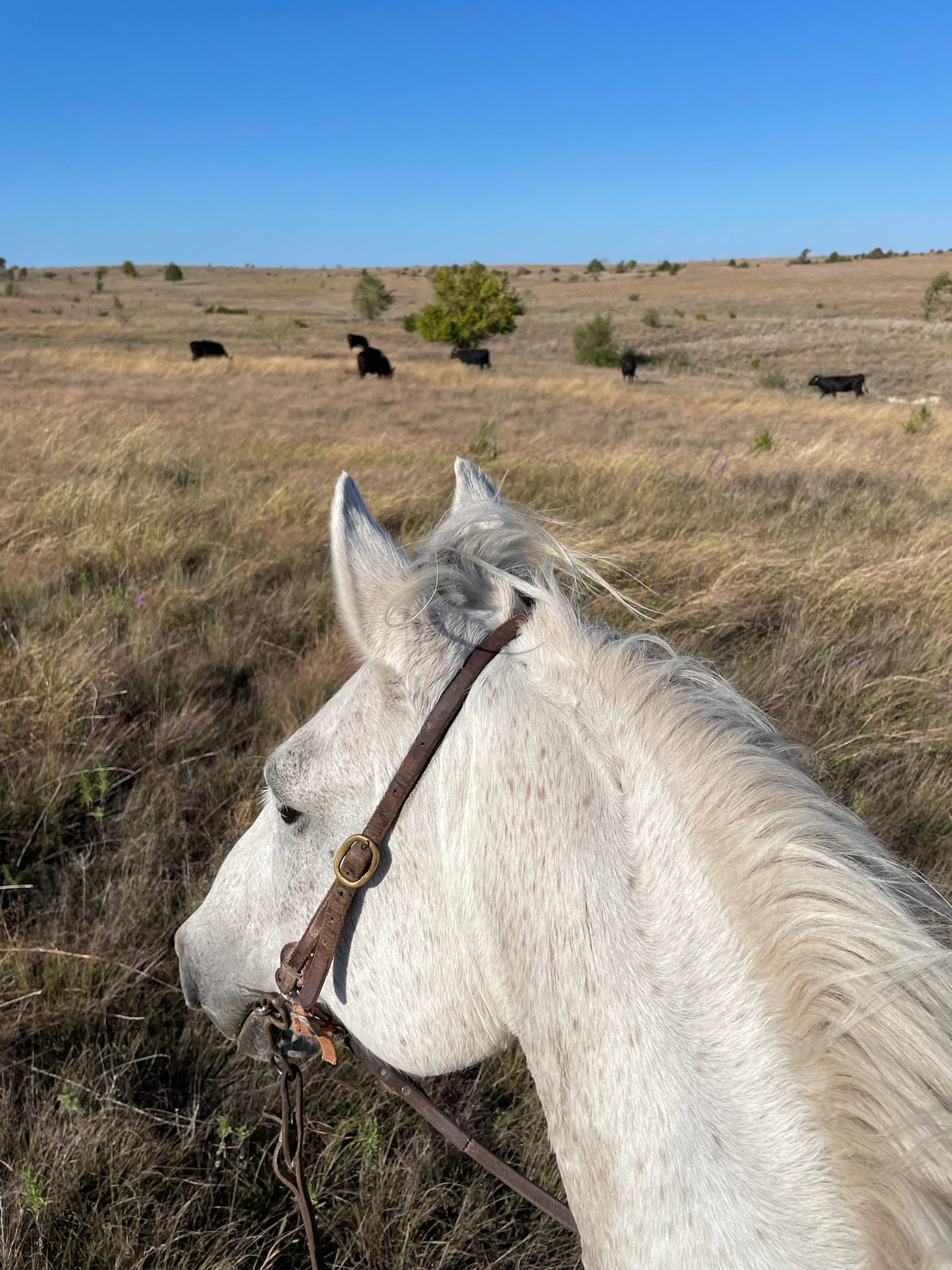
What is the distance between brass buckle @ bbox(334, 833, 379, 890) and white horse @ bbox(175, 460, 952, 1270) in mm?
27

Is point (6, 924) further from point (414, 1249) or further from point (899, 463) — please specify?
point (899, 463)

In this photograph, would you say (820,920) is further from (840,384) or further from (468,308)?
(468,308)

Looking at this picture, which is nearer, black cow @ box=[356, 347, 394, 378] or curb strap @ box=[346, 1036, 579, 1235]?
curb strap @ box=[346, 1036, 579, 1235]

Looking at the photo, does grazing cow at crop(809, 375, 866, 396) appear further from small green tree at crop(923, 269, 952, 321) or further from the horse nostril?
the horse nostril

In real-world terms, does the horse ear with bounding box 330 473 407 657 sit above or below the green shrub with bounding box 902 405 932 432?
above

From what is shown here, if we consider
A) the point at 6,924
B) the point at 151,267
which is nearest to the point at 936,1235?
the point at 6,924

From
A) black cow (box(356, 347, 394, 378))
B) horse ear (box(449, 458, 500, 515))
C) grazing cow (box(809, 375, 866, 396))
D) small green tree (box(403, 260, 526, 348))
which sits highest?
small green tree (box(403, 260, 526, 348))

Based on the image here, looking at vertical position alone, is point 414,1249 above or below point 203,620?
below

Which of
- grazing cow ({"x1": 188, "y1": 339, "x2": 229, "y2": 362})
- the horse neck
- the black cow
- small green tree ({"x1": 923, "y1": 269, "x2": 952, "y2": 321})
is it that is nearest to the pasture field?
the horse neck

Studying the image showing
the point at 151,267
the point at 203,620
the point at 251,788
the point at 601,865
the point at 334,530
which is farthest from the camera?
the point at 151,267

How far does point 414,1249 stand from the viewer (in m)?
1.74

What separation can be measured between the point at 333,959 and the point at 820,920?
0.69 meters

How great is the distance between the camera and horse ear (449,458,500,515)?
138 cm

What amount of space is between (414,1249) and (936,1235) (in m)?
1.51
